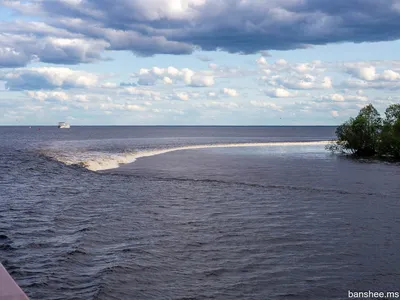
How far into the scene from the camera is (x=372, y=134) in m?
84.8

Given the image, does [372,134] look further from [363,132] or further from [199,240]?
[199,240]

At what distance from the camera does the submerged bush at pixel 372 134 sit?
7894 centimetres

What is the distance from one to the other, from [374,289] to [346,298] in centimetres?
132

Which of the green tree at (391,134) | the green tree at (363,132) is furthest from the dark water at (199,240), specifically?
the green tree at (363,132)

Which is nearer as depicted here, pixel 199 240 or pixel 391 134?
pixel 199 240

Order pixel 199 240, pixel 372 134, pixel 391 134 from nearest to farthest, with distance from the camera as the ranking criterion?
1. pixel 199 240
2. pixel 391 134
3. pixel 372 134

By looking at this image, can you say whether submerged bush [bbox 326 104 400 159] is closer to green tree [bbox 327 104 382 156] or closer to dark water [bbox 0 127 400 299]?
green tree [bbox 327 104 382 156]

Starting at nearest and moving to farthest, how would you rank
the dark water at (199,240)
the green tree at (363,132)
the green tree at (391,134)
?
1. the dark water at (199,240)
2. the green tree at (391,134)
3. the green tree at (363,132)

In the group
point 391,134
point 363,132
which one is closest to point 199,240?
point 391,134

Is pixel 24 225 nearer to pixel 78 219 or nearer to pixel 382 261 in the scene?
pixel 78 219

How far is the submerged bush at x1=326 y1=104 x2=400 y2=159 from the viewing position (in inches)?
3108

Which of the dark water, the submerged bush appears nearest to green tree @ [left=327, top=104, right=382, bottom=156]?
the submerged bush

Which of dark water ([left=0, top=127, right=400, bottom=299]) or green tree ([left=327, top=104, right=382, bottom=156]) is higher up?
green tree ([left=327, top=104, right=382, bottom=156])

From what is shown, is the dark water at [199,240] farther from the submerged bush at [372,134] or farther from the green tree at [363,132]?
the green tree at [363,132]
